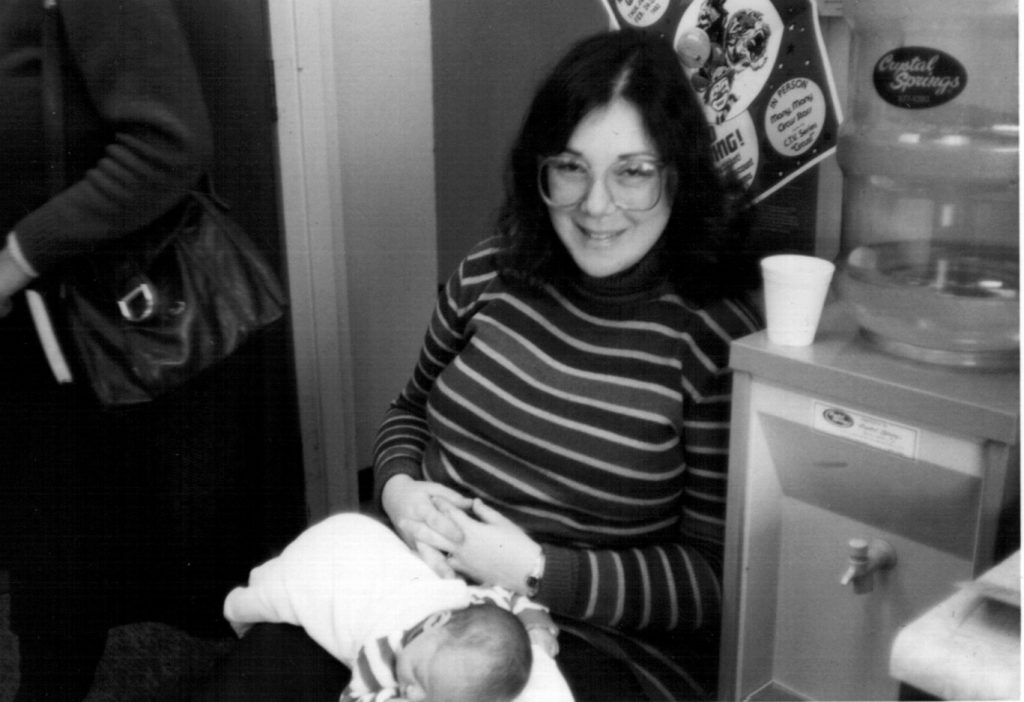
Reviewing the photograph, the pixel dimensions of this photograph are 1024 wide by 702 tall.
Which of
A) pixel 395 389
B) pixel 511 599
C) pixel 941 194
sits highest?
pixel 941 194

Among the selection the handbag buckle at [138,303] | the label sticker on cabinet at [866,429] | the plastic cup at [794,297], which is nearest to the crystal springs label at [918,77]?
the plastic cup at [794,297]

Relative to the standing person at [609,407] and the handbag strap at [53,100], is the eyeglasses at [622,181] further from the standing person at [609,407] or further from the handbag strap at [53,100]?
the handbag strap at [53,100]

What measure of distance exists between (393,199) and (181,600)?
86 centimetres

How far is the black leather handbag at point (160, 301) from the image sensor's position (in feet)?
4.53

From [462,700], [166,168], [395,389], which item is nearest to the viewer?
[462,700]

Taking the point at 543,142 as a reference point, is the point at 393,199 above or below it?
below

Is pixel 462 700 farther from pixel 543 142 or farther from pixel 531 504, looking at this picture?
pixel 543 142

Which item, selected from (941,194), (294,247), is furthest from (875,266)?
(294,247)

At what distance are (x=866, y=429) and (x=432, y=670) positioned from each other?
0.47 metres

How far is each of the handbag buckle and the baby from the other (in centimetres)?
38

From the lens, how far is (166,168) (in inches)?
52.5

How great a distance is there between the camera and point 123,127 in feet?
4.31

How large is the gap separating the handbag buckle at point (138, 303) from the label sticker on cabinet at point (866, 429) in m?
0.88

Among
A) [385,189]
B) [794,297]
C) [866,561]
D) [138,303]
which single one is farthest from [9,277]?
[866,561]
